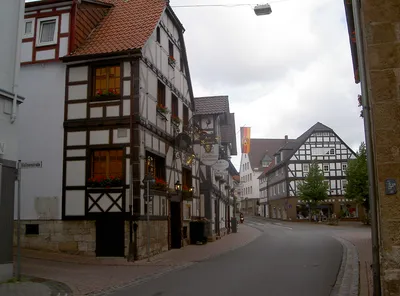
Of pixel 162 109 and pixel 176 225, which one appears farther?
pixel 176 225

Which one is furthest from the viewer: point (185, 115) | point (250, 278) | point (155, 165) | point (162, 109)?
point (185, 115)

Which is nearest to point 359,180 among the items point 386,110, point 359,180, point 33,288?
point 359,180

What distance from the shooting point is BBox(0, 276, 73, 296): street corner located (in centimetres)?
913

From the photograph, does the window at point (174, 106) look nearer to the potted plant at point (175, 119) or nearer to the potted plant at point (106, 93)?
the potted plant at point (175, 119)

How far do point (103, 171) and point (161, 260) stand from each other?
3791 mm

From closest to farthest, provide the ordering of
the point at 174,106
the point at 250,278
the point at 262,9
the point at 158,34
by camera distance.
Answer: the point at 250,278
the point at 262,9
the point at 158,34
the point at 174,106

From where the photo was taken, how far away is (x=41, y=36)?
17688 mm

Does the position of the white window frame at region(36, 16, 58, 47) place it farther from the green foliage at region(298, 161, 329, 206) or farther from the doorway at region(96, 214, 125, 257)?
the green foliage at region(298, 161, 329, 206)

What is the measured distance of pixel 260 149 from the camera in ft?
314

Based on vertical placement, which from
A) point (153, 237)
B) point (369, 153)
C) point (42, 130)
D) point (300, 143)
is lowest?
point (153, 237)

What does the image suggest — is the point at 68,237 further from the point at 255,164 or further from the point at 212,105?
the point at 255,164

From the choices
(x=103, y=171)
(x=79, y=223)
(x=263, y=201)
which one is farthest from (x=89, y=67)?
(x=263, y=201)

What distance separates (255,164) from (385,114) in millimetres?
87957

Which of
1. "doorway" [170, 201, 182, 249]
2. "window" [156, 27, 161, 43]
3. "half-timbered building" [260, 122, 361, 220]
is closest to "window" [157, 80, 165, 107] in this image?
"window" [156, 27, 161, 43]
